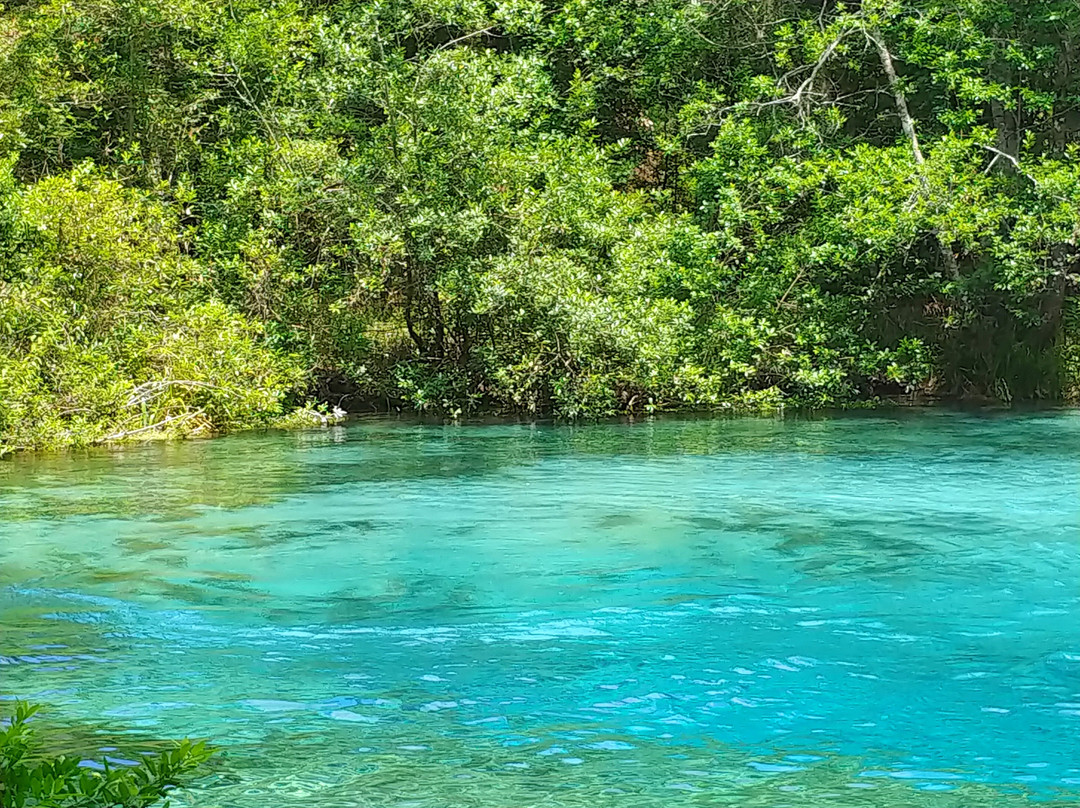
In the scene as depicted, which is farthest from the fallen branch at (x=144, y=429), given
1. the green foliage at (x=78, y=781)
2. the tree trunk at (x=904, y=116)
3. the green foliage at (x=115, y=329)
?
the green foliage at (x=78, y=781)

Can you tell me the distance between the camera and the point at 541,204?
18.8 meters

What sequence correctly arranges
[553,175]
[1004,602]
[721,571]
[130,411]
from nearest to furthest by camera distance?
[1004,602] < [721,571] < [130,411] < [553,175]

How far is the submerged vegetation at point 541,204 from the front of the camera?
60.2 feet

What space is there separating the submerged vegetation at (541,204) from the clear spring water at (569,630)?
5694 mm

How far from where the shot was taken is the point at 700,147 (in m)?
22.5

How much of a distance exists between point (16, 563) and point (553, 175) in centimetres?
1210

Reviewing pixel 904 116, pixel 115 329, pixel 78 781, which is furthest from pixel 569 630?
pixel 904 116

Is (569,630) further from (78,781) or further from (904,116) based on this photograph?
(904,116)

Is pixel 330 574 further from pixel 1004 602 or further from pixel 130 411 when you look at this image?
pixel 130 411

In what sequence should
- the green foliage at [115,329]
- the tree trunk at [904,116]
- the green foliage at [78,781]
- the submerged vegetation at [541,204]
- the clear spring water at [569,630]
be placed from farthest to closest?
the tree trunk at [904,116] → the submerged vegetation at [541,204] → the green foliage at [115,329] → the clear spring water at [569,630] → the green foliage at [78,781]

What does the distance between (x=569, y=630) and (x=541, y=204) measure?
41.6 feet

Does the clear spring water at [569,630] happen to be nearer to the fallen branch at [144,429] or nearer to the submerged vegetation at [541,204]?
the fallen branch at [144,429]

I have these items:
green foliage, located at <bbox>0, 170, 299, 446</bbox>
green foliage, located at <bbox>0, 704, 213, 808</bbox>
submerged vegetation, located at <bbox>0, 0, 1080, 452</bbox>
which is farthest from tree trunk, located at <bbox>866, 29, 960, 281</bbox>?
green foliage, located at <bbox>0, 704, 213, 808</bbox>

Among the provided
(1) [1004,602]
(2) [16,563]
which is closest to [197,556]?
(2) [16,563]
